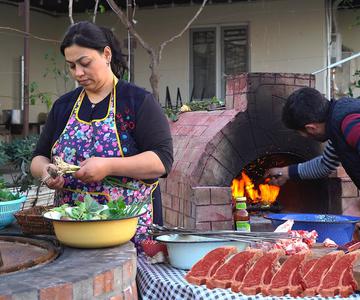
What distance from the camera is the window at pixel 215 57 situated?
971 cm

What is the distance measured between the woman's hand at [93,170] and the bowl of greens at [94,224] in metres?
0.10

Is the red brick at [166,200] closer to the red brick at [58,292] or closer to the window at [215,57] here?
the red brick at [58,292]

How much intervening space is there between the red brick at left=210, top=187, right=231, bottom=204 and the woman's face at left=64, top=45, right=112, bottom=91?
158 centimetres

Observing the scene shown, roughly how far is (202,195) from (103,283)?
2.10 metres

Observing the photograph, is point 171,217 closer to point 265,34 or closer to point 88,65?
point 88,65

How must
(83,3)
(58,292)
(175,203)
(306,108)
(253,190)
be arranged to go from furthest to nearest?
(83,3)
(253,190)
(175,203)
(306,108)
(58,292)

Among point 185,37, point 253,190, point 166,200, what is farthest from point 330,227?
point 185,37

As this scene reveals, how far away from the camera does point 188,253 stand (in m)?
2.43

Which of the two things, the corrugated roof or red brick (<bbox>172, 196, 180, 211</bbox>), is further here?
the corrugated roof

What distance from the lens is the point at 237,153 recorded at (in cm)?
408

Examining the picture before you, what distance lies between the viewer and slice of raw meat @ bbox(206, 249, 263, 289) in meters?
2.21

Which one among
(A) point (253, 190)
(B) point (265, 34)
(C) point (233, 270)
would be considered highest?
(B) point (265, 34)

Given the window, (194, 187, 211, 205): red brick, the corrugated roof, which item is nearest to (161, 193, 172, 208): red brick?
(194, 187, 211, 205): red brick

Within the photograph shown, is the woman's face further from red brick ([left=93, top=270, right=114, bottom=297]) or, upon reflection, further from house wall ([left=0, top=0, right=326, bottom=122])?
house wall ([left=0, top=0, right=326, bottom=122])
